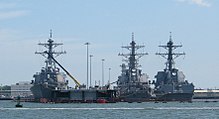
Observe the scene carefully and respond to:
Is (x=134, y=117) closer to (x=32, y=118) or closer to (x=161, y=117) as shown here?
(x=161, y=117)

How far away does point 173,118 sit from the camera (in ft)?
324

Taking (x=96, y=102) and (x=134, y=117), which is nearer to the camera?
(x=134, y=117)

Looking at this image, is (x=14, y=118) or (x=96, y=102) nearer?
(x=14, y=118)

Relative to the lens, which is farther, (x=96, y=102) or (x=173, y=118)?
(x=96, y=102)

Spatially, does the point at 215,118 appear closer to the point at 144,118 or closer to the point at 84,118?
the point at 144,118

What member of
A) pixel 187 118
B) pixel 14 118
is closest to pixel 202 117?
pixel 187 118

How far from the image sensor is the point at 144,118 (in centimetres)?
10012

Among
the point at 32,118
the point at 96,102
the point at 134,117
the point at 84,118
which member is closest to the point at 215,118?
the point at 134,117

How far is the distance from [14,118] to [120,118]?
1524 centimetres

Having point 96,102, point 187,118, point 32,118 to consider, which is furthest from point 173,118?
point 96,102

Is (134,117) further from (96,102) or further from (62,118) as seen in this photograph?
(96,102)

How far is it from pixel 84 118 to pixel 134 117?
7.26 m

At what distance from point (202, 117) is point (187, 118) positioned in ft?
12.2

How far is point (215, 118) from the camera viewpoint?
9781 centimetres
